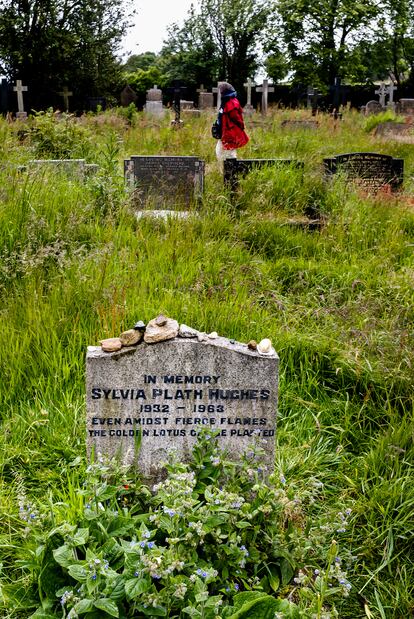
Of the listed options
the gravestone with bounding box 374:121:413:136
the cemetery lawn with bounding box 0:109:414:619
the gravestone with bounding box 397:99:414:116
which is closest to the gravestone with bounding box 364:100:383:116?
the gravestone with bounding box 397:99:414:116

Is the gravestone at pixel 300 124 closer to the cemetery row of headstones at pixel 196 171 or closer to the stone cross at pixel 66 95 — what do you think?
the cemetery row of headstones at pixel 196 171

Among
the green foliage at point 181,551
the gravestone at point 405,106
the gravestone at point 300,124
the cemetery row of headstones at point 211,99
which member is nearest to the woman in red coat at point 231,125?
the gravestone at point 300,124

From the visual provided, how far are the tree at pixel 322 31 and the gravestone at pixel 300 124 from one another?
18.4 meters

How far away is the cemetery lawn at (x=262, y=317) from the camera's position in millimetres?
2883

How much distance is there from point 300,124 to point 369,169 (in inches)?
269

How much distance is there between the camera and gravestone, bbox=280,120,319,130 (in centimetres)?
1449

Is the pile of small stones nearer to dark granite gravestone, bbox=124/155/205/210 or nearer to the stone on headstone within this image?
dark granite gravestone, bbox=124/155/205/210

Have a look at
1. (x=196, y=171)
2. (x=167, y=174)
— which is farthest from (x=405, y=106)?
(x=167, y=174)

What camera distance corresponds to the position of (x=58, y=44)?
2355cm

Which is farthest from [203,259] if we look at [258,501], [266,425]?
[258,501]

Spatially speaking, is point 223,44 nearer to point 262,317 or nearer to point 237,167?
point 237,167

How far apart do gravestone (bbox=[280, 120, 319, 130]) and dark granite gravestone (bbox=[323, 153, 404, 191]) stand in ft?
18.9

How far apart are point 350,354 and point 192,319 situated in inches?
40.9

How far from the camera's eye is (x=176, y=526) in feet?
7.26
